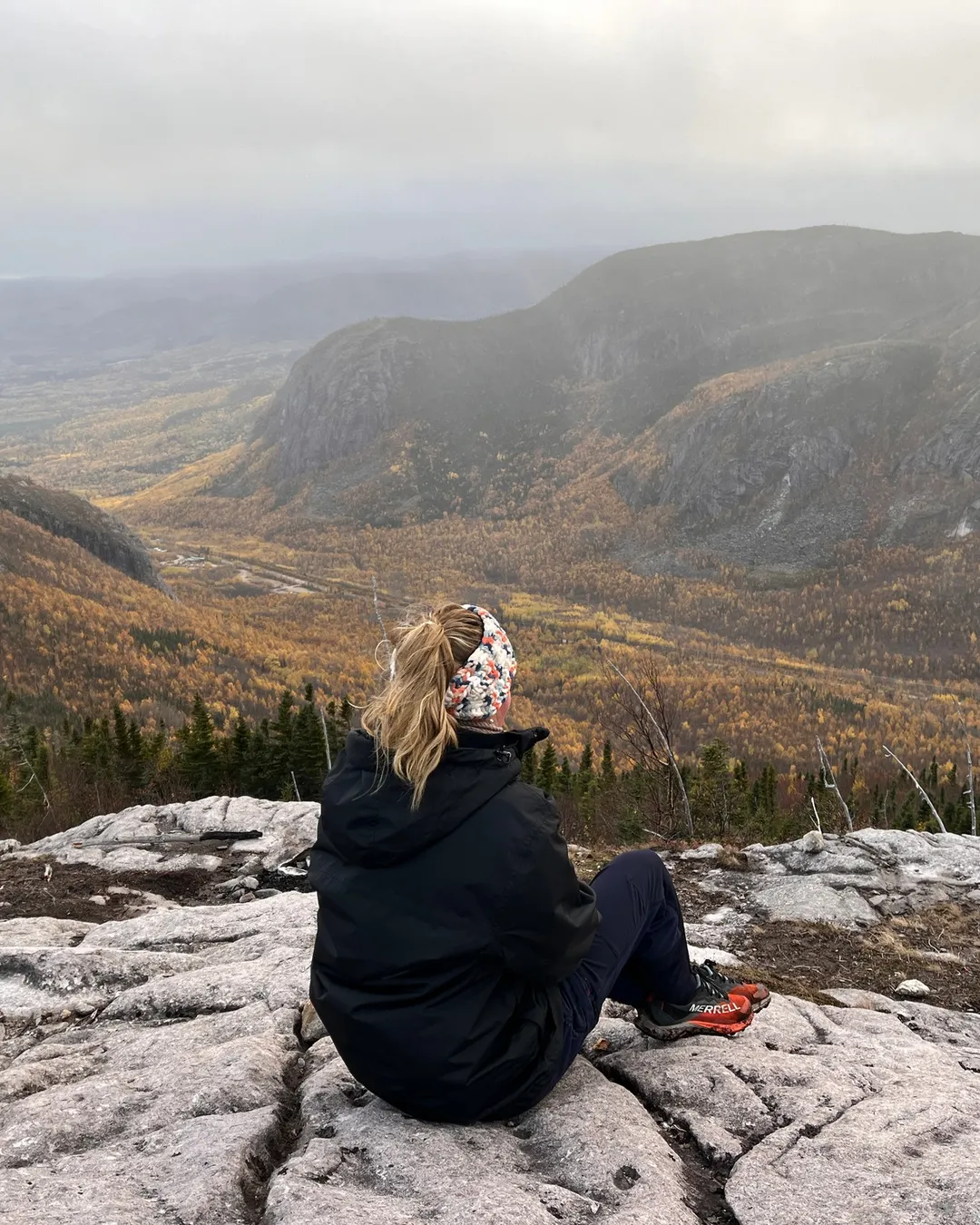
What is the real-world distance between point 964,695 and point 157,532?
469 ft

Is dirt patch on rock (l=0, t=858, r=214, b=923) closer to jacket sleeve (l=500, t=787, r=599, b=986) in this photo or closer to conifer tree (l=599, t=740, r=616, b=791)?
jacket sleeve (l=500, t=787, r=599, b=986)

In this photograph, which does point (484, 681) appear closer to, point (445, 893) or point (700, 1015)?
point (445, 893)

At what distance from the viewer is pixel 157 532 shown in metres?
162

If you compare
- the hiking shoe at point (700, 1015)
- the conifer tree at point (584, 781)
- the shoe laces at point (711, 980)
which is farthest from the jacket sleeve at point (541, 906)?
the conifer tree at point (584, 781)

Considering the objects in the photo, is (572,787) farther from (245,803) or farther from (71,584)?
(71,584)

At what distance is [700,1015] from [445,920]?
3099 millimetres

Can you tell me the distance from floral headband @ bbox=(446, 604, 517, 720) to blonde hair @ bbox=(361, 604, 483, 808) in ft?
0.13

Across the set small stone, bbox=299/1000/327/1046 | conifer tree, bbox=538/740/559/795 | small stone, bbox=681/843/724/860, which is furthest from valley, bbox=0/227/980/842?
small stone, bbox=299/1000/327/1046

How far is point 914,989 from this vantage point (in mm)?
9258

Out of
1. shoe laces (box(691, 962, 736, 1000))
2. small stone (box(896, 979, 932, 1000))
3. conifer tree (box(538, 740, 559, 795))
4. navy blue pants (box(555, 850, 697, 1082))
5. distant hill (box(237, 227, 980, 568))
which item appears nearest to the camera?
navy blue pants (box(555, 850, 697, 1082))

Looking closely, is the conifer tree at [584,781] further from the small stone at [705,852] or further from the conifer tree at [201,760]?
the small stone at [705,852]

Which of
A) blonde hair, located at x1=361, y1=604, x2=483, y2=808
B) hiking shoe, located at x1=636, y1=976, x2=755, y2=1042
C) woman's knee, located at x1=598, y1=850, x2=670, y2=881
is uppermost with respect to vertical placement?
blonde hair, located at x1=361, y1=604, x2=483, y2=808

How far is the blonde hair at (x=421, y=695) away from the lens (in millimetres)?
4074

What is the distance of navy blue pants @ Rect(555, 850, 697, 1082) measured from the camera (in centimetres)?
514
